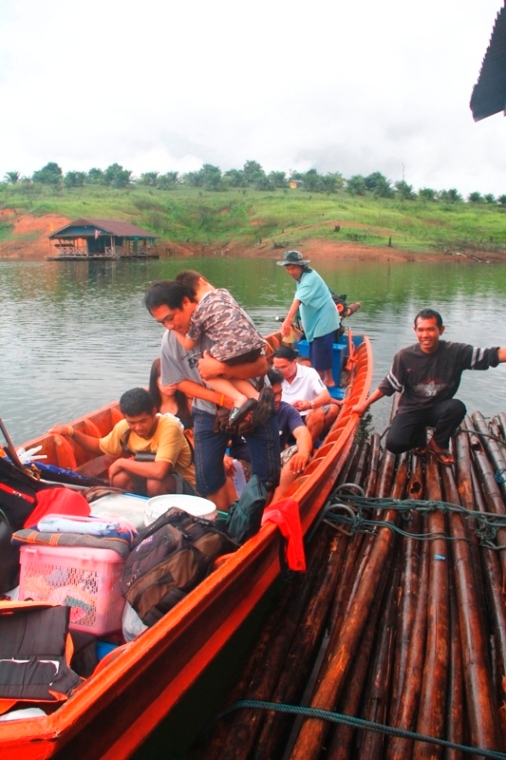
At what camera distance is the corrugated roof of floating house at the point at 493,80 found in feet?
16.9

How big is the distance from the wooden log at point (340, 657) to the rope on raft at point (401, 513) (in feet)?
1.08

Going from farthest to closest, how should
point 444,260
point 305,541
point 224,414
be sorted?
point 444,260 < point 305,541 < point 224,414

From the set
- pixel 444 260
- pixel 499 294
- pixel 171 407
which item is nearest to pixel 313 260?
pixel 444 260

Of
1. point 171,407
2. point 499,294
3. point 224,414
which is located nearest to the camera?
point 224,414

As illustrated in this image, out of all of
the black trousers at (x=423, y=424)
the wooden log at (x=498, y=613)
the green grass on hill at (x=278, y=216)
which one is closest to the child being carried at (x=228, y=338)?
the wooden log at (x=498, y=613)

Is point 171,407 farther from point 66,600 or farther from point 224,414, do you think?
point 66,600

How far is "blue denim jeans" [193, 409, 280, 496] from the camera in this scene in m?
3.55

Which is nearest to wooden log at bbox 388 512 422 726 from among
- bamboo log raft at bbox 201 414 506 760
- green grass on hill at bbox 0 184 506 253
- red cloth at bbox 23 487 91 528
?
bamboo log raft at bbox 201 414 506 760

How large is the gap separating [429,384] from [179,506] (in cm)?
298

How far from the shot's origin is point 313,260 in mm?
47688

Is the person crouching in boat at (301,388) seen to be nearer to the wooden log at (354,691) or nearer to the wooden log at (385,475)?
→ the wooden log at (385,475)

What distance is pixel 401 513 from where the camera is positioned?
4660 millimetres

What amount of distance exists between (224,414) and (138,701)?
159 cm

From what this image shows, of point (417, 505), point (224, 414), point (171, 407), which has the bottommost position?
point (417, 505)
